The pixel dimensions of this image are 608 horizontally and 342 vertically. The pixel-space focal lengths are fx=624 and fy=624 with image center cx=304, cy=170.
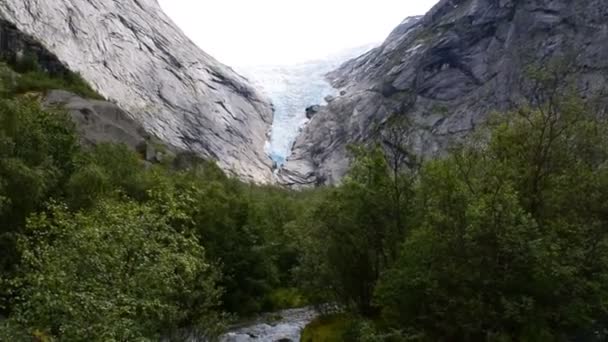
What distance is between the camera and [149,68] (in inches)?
5433

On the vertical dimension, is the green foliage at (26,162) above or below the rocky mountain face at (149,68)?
below

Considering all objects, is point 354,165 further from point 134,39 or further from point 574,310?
point 134,39

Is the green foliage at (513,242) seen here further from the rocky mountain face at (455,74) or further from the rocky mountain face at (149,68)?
the rocky mountain face at (455,74)

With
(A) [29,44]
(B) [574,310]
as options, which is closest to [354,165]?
(B) [574,310]

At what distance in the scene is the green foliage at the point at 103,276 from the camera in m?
12.6

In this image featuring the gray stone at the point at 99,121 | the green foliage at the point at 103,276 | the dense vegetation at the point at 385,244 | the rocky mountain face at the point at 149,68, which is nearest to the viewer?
the green foliage at the point at 103,276

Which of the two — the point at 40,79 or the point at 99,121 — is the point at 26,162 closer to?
the point at 99,121

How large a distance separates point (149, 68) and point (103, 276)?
130 meters

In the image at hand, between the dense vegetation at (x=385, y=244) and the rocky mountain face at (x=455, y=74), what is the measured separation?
104 meters

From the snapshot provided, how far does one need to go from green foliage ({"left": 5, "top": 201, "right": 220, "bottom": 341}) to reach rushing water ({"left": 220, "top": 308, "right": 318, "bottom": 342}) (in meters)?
16.4

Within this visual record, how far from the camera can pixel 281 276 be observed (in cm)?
5331

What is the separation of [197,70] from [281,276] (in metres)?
117

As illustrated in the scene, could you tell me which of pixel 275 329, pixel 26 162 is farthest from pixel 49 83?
pixel 275 329

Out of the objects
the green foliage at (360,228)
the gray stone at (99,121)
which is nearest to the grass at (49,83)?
the gray stone at (99,121)
